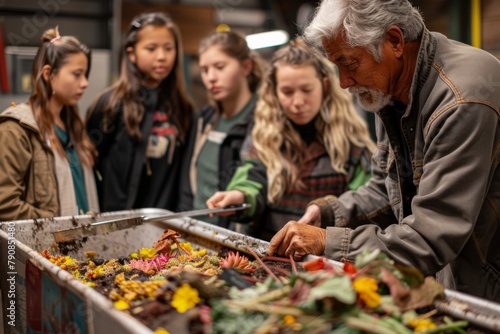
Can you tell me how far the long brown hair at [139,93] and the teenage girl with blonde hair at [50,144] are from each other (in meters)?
0.36

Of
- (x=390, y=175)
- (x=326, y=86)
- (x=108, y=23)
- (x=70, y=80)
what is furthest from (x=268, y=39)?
(x=390, y=175)

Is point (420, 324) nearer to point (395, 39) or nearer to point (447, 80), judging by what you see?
point (447, 80)

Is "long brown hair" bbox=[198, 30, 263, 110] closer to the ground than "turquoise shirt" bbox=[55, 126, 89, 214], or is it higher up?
higher up

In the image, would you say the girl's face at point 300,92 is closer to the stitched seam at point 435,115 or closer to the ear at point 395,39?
the ear at point 395,39

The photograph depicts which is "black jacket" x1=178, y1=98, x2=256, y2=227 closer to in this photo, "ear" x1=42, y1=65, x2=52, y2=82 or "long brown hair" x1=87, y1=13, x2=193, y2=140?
"long brown hair" x1=87, y1=13, x2=193, y2=140

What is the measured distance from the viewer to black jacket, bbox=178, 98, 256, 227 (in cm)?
302

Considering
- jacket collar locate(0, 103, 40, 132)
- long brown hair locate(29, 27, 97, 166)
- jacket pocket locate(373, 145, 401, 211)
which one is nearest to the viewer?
jacket pocket locate(373, 145, 401, 211)

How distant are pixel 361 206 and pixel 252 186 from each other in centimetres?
61

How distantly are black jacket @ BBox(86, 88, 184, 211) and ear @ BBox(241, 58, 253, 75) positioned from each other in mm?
579

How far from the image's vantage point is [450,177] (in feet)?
4.91

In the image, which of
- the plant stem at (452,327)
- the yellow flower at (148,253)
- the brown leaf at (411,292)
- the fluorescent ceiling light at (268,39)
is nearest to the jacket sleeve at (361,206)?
the yellow flower at (148,253)

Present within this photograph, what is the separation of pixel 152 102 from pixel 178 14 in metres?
3.60

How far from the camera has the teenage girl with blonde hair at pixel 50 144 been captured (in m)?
2.36

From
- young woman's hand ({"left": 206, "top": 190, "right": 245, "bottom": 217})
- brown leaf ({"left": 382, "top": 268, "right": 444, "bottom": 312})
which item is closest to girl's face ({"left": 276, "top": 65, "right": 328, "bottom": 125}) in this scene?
young woman's hand ({"left": 206, "top": 190, "right": 245, "bottom": 217})
